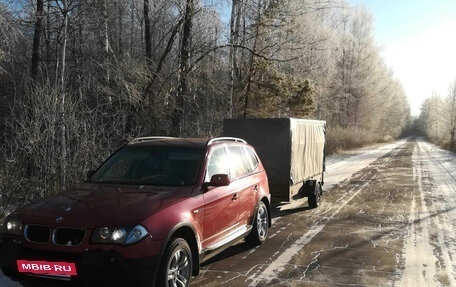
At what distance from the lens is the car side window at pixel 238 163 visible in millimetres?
6528

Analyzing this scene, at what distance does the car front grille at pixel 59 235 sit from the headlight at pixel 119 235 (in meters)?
0.15

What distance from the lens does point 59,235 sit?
423cm

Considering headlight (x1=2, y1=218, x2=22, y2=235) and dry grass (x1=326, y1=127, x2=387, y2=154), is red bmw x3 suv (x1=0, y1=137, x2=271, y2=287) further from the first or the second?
dry grass (x1=326, y1=127, x2=387, y2=154)

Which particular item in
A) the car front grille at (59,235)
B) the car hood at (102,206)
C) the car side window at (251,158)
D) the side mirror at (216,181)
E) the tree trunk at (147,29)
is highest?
the tree trunk at (147,29)

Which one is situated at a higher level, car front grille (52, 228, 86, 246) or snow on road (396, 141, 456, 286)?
car front grille (52, 228, 86, 246)

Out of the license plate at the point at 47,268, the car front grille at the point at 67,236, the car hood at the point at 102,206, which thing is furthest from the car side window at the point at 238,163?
the license plate at the point at 47,268

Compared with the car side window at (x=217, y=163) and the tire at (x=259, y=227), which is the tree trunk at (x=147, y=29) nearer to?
the tire at (x=259, y=227)

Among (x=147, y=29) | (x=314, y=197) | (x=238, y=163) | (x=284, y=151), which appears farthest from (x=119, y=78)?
(x=238, y=163)

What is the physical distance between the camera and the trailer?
32.3 ft

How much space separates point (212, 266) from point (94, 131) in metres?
4.86

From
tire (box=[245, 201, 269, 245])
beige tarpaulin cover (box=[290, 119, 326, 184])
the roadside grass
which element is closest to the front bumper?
tire (box=[245, 201, 269, 245])

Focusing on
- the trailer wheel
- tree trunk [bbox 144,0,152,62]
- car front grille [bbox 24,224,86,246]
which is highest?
tree trunk [bbox 144,0,152,62]

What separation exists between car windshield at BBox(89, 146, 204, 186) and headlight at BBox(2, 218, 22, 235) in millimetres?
1314

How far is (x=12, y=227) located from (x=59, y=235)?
2.03ft
